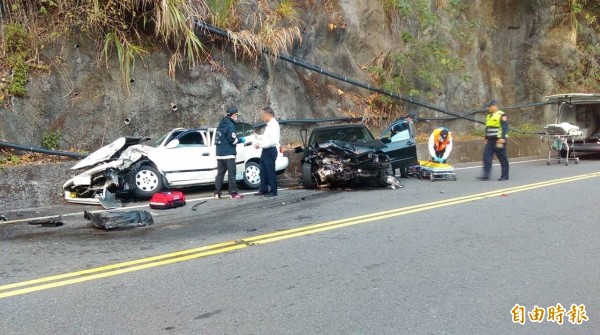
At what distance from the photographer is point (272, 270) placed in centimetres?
557

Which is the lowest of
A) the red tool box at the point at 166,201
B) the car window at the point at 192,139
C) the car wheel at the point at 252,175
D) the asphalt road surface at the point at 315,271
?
the asphalt road surface at the point at 315,271

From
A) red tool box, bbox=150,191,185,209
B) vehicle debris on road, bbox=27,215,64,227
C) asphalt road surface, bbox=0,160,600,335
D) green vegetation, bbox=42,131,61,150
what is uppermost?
green vegetation, bbox=42,131,61,150

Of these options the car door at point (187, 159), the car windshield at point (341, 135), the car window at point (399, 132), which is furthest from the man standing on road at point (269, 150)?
the car window at point (399, 132)

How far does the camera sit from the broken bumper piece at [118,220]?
310 inches

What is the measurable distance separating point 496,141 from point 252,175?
233 inches

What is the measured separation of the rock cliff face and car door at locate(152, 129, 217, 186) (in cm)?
216

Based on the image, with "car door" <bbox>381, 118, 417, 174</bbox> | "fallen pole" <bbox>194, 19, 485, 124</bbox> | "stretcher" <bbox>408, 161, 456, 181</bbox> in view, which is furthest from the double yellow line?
"fallen pole" <bbox>194, 19, 485, 124</bbox>

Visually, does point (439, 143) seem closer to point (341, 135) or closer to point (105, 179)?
point (341, 135)

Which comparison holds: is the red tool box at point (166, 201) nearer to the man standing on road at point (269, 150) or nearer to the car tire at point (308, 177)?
the man standing on road at point (269, 150)

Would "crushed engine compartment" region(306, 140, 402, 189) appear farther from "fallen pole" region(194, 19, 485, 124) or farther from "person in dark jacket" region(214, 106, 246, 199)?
"fallen pole" region(194, 19, 485, 124)

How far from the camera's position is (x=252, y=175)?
12305 millimetres

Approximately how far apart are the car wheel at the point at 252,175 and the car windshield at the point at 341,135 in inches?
56.9

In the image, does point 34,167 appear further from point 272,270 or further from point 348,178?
point 272,270

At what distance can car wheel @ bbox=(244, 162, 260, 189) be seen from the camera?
1223cm
